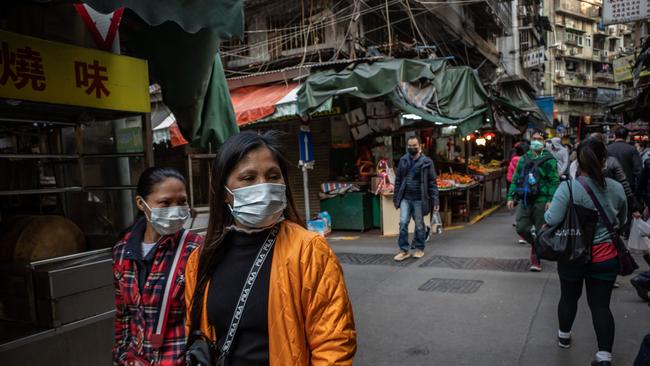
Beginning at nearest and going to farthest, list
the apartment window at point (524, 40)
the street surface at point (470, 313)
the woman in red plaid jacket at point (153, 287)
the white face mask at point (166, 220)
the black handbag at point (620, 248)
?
the woman in red plaid jacket at point (153, 287), the white face mask at point (166, 220), the black handbag at point (620, 248), the street surface at point (470, 313), the apartment window at point (524, 40)

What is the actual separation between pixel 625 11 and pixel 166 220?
32.5ft

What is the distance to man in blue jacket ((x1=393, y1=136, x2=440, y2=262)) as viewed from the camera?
776 centimetres

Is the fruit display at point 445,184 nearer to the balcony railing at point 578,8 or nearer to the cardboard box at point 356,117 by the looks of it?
the cardboard box at point 356,117

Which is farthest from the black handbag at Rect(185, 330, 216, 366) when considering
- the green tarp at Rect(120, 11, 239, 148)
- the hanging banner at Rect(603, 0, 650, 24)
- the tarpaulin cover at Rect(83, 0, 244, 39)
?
the hanging banner at Rect(603, 0, 650, 24)

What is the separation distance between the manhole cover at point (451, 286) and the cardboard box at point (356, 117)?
17.8ft

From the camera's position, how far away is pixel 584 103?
5019cm

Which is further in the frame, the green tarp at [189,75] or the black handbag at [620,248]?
the green tarp at [189,75]

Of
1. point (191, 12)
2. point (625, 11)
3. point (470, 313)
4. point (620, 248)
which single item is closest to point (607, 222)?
point (620, 248)

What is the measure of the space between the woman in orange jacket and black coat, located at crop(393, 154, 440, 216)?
6.16m

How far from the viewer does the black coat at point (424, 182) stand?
773 centimetres

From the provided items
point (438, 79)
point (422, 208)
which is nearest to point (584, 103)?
point (438, 79)

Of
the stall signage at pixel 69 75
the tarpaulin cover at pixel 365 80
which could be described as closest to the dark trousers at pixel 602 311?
the stall signage at pixel 69 75

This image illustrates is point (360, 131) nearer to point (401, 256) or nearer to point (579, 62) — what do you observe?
point (401, 256)

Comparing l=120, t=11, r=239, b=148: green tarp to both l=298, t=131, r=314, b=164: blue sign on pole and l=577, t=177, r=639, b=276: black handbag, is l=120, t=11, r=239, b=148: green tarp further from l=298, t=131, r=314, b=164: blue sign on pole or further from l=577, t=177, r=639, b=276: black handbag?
l=298, t=131, r=314, b=164: blue sign on pole
